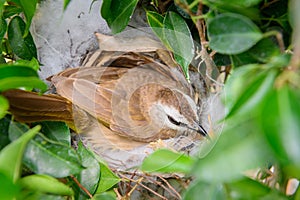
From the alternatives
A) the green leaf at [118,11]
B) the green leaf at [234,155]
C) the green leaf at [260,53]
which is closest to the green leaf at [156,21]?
the green leaf at [118,11]

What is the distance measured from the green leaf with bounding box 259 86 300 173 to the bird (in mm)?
503

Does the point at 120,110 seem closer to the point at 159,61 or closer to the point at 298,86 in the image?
the point at 159,61

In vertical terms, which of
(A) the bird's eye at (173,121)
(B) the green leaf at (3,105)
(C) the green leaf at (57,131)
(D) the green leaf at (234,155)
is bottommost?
(A) the bird's eye at (173,121)

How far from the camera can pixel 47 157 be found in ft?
1.37

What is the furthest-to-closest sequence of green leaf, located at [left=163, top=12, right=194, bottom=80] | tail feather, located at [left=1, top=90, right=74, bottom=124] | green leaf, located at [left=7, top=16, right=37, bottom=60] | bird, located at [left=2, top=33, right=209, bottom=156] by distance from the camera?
bird, located at [left=2, top=33, right=209, bottom=156] < green leaf, located at [left=7, top=16, right=37, bottom=60] < green leaf, located at [left=163, top=12, right=194, bottom=80] < tail feather, located at [left=1, top=90, right=74, bottom=124]

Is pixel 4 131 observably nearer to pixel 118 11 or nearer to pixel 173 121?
pixel 118 11

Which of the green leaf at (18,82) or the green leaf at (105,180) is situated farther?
the green leaf at (105,180)

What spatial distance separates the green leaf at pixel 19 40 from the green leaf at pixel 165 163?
1.49ft

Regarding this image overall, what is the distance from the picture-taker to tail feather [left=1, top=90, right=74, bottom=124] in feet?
1.57

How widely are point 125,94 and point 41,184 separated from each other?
25.9 inches

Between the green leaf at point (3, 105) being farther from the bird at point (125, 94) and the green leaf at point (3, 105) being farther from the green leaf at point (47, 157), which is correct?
the bird at point (125, 94)

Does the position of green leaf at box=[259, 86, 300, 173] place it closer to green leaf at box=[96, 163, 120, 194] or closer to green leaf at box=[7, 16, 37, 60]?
green leaf at box=[96, 163, 120, 194]

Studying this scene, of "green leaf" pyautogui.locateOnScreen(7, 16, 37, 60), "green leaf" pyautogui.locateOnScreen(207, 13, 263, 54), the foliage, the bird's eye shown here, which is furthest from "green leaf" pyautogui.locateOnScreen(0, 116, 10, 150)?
the bird's eye

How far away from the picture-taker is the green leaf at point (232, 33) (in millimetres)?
349
